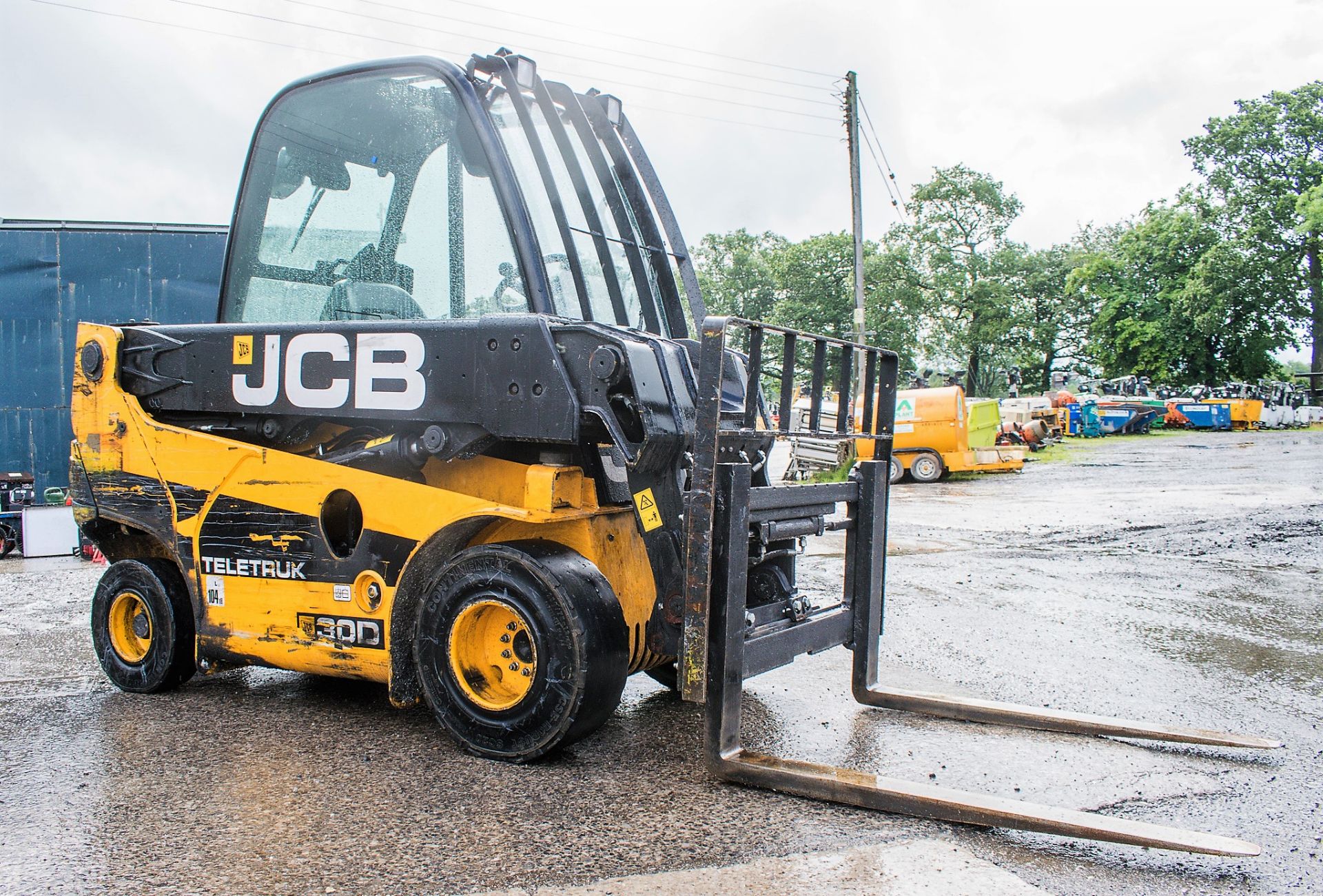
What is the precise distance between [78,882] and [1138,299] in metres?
56.0

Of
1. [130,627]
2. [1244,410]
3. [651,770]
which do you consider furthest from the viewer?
[1244,410]

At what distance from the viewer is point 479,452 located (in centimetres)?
408

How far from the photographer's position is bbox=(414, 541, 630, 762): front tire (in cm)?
367

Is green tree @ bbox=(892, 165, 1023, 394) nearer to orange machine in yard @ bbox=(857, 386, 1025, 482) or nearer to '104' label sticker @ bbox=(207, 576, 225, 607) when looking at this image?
orange machine in yard @ bbox=(857, 386, 1025, 482)

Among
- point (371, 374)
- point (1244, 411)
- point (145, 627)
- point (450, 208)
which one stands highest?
point (450, 208)

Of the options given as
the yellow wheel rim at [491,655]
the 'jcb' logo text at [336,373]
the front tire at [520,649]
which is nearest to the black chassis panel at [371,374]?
the 'jcb' logo text at [336,373]

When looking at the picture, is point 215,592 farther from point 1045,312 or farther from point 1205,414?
point 1045,312

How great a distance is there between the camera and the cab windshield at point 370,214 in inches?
163

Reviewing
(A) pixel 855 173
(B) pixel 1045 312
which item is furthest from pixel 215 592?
(B) pixel 1045 312

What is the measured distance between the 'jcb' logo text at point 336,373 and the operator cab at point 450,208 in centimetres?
18

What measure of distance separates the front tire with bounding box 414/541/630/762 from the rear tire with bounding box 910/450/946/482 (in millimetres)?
16882

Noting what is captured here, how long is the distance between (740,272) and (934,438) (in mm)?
42761

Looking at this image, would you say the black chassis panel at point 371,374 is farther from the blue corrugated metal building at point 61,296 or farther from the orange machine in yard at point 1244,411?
the orange machine in yard at point 1244,411

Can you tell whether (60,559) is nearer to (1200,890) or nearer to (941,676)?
(941,676)
